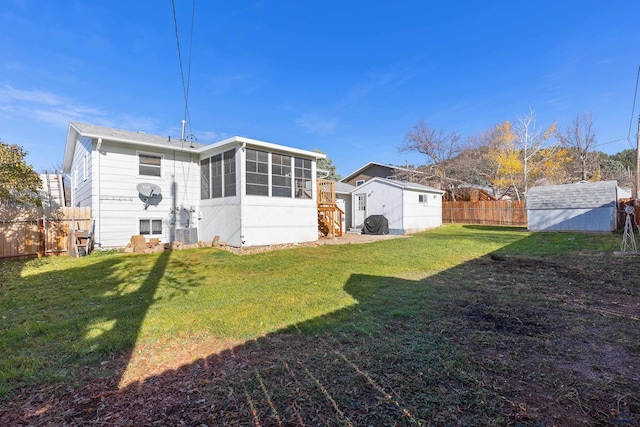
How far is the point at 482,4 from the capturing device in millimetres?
11367

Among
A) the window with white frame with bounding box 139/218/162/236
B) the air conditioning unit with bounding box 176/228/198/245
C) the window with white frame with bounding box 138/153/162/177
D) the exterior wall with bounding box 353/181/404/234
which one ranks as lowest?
the air conditioning unit with bounding box 176/228/198/245

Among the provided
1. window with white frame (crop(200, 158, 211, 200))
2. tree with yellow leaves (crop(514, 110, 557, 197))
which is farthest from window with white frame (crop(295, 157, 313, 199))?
tree with yellow leaves (crop(514, 110, 557, 197))

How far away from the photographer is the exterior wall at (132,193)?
10281 millimetres

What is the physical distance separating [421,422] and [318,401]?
74 cm

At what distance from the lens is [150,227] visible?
1140 centimetres

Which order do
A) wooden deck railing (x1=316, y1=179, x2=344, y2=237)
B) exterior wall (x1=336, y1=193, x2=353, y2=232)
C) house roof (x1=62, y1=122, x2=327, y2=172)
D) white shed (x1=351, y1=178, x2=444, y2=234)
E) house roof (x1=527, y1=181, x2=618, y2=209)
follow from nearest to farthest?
house roof (x1=62, y1=122, x2=327, y2=172) < wooden deck railing (x1=316, y1=179, x2=344, y2=237) < house roof (x1=527, y1=181, x2=618, y2=209) < white shed (x1=351, y1=178, x2=444, y2=234) < exterior wall (x1=336, y1=193, x2=353, y2=232)

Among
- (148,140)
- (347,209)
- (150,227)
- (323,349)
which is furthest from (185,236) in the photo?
(347,209)

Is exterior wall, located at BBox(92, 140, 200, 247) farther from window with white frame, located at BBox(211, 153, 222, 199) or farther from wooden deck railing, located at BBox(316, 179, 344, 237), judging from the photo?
wooden deck railing, located at BBox(316, 179, 344, 237)

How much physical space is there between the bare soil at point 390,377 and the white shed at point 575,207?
1525cm

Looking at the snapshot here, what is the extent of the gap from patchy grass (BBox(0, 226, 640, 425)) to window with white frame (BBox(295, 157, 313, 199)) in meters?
6.94

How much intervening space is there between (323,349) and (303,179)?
10.2 m

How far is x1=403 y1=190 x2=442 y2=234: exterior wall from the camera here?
58.2 ft

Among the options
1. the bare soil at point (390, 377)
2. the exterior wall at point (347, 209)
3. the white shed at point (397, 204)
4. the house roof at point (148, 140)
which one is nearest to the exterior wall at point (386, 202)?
the white shed at point (397, 204)

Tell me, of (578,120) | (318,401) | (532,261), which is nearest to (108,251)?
(318,401)
